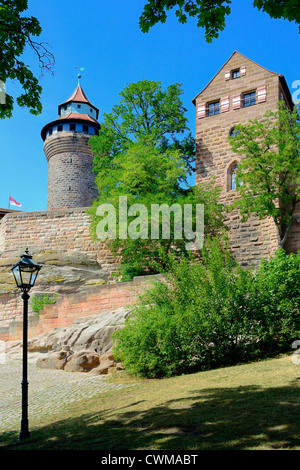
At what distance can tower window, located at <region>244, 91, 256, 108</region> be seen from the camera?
26.0 meters

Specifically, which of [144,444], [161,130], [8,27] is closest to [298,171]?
[161,130]

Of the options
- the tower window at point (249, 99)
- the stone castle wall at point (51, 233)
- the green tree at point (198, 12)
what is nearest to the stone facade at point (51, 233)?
the stone castle wall at point (51, 233)

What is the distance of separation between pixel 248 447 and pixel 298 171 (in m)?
18.2

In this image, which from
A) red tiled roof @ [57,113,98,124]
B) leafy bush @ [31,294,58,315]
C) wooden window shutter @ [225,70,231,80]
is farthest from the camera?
red tiled roof @ [57,113,98,124]

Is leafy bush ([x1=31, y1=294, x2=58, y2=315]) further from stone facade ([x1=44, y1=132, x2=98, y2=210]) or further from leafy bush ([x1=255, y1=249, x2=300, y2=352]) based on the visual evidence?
stone facade ([x1=44, y1=132, x2=98, y2=210])

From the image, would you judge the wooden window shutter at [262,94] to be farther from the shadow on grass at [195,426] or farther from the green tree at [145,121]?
the shadow on grass at [195,426]

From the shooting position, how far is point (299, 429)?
18.7 ft

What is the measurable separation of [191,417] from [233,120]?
21616 mm

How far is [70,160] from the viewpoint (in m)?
41.3

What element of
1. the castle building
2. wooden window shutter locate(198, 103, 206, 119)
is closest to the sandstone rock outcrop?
the castle building

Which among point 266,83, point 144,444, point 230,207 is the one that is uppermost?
point 266,83

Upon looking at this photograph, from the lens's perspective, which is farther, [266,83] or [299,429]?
[266,83]

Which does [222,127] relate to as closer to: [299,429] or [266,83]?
[266,83]

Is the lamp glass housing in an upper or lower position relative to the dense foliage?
upper
